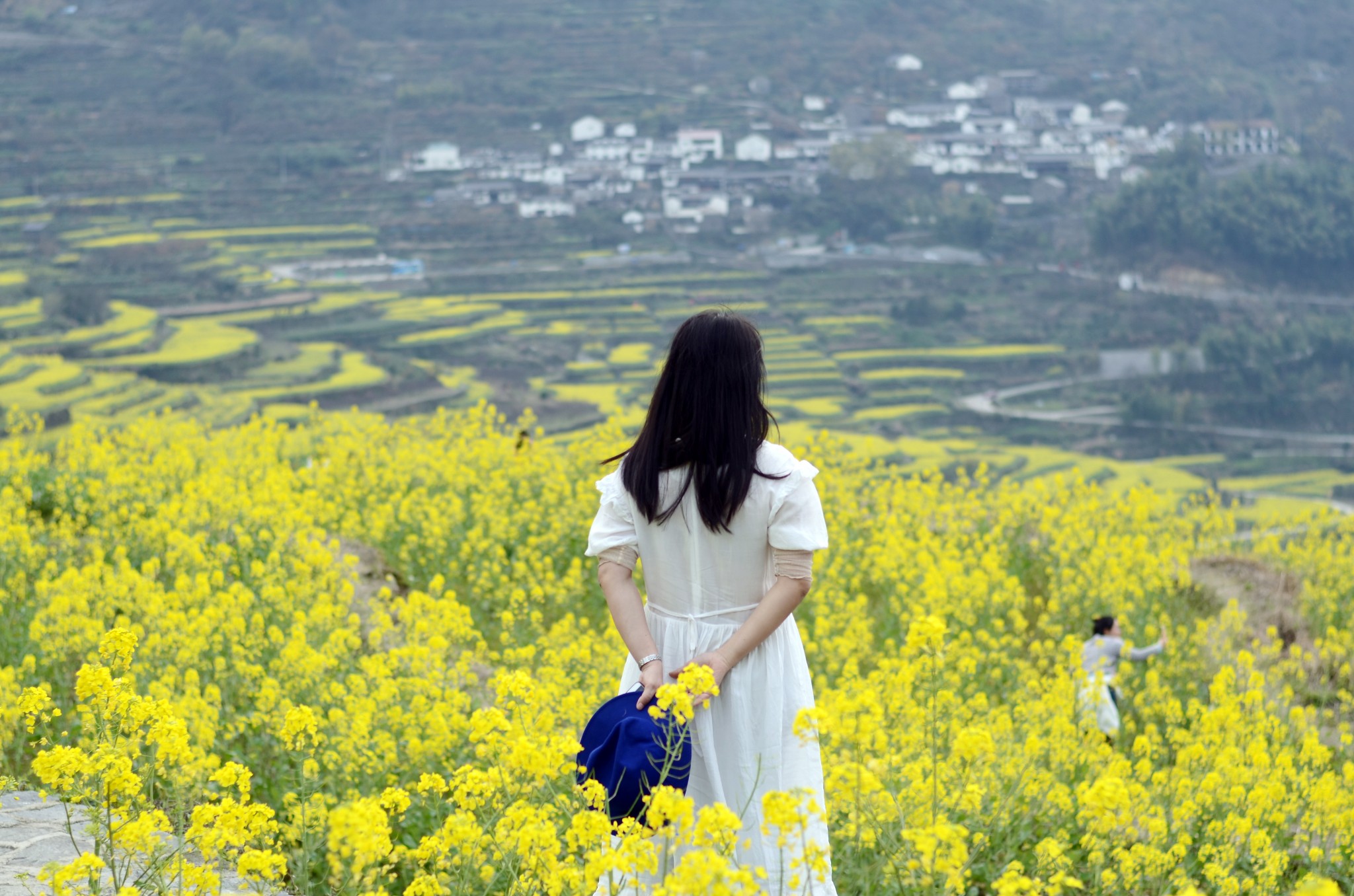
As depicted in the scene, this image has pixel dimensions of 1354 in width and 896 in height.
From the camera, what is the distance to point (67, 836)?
9.70 ft

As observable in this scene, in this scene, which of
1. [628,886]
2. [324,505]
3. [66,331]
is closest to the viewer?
[628,886]

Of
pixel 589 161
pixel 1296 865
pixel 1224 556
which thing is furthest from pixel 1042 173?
pixel 1296 865

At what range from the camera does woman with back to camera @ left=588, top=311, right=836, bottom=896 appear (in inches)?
92.2

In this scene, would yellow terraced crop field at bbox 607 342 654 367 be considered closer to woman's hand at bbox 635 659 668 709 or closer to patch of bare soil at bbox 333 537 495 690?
patch of bare soil at bbox 333 537 495 690

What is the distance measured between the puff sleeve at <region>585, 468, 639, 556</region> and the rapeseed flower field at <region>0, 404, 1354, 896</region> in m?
0.33

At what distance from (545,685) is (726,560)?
6.09ft

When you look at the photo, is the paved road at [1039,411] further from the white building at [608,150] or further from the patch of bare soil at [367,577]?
the patch of bare soil at [367,577]

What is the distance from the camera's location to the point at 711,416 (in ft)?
7.72

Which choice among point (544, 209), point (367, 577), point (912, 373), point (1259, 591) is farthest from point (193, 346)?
point (1259, 591)

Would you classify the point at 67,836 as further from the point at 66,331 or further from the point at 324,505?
the point at 66,331

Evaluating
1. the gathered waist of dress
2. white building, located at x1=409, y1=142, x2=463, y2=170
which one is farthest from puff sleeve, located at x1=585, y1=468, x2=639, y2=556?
white building, located at x1=409, y1=142, x2=463, y2=170

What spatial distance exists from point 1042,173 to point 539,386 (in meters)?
36.0

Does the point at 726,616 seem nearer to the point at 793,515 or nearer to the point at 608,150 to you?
the point at 793,515

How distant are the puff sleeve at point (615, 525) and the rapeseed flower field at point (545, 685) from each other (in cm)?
33
